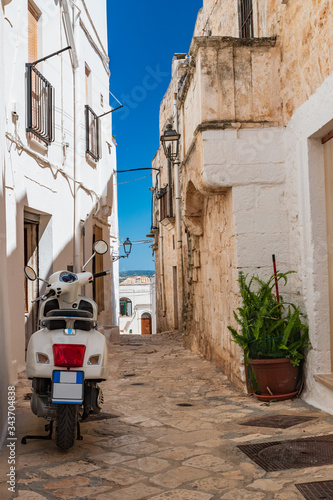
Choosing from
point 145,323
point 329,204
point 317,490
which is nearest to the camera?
point 317,490

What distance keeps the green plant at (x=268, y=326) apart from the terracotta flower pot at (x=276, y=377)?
6 centimetres

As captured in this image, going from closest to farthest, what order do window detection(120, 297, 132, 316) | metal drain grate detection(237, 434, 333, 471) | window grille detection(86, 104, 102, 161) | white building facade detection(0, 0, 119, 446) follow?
metal drain grate detection(237, 434, 333, 471)
white building facade detection(0, 0, 119, 446)
window grille detection(86, 104, 102, 161)
window detection(120, 297, 132, 316)

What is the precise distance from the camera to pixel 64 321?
3730 millimetres

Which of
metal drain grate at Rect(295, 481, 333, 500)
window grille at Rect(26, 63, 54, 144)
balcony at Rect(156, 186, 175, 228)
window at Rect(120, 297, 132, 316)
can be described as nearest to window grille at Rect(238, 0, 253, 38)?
window grille at Rect(26, 63, 54, 144)

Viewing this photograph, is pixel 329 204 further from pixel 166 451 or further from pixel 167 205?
pixel 167 205

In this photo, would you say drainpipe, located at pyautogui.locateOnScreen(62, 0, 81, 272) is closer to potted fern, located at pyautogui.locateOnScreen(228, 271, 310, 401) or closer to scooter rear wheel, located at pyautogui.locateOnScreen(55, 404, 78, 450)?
→ potted fern, located at pyautogui.locateOnScreen(228, 271, 310, 401)

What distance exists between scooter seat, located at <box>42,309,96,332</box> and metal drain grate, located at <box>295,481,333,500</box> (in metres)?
1.69

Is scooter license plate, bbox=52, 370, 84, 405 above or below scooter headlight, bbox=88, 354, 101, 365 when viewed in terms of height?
below

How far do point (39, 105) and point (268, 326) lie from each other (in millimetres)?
4524

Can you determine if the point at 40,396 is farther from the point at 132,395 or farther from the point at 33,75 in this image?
the point at 33,75

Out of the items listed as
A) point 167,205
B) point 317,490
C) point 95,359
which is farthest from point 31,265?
point 167,205

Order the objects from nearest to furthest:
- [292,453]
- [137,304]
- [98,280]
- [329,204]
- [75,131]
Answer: [292,453] → [329,204] → [75,131] → [98,280] → [137,304]

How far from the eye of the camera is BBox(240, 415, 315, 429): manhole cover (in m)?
4.13

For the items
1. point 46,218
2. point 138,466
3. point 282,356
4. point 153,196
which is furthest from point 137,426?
point 153,196
